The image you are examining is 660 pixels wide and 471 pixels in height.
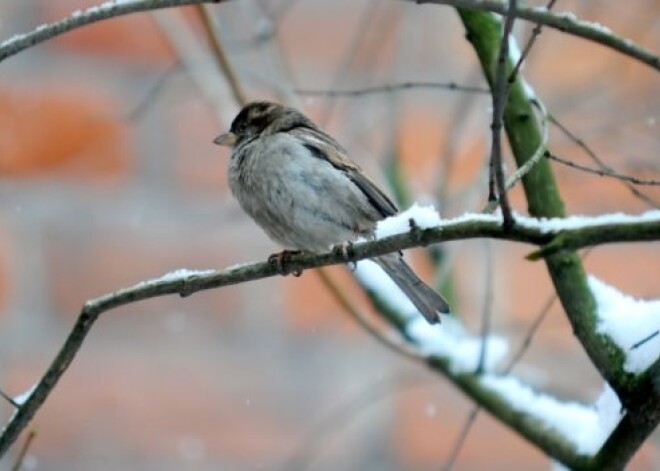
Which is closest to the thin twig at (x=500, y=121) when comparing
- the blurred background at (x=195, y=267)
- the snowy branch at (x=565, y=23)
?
the snowy branch at (x=565, y=23)

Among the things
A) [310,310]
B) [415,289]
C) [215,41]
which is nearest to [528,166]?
[415,289]

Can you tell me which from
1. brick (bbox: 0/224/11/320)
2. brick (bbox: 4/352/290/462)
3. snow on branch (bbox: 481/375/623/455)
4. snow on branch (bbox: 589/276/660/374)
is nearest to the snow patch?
snow on branch (bbox: 481/375/623/455)

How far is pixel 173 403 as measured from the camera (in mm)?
1829

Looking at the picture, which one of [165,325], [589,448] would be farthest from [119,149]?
[589,448]

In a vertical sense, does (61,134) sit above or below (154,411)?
above

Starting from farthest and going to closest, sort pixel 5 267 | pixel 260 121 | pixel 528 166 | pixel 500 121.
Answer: pixel 5 267
pixel 260 121
pixel 528 166
pixel 500 121

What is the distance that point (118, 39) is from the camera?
1.80 m

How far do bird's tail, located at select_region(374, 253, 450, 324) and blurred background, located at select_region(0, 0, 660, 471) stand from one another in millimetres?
513

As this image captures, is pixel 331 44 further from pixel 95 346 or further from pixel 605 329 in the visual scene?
pixel 605 329

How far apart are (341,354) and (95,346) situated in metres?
0.33

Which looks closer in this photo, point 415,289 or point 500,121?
point 500,121

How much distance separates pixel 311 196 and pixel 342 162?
5cm

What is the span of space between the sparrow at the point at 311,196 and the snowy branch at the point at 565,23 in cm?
49

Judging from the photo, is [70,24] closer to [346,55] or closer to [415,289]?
[415,289]
